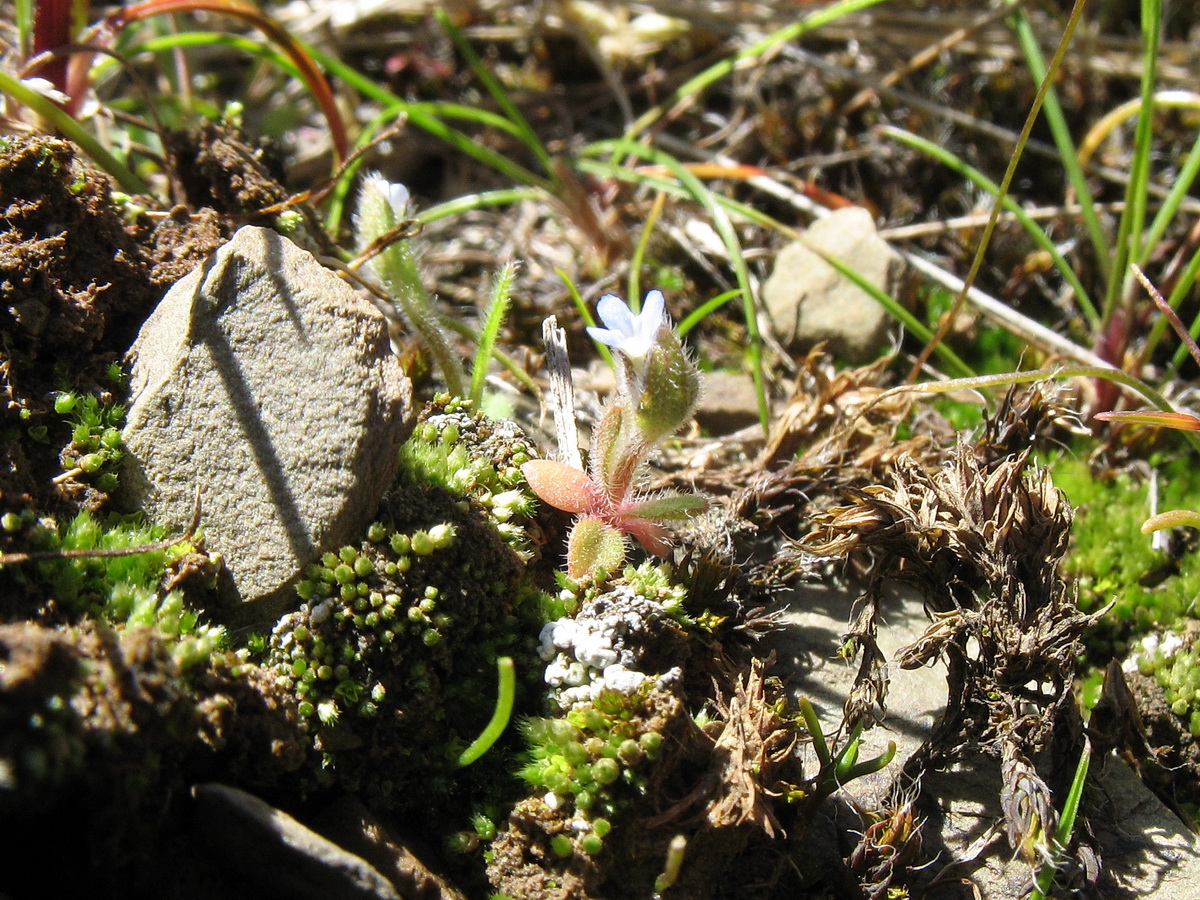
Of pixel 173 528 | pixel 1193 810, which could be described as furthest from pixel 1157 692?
pixel 173 528

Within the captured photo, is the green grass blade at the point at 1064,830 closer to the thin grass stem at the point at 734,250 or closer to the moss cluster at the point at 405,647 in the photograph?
the moss cluster at the point at 405,647

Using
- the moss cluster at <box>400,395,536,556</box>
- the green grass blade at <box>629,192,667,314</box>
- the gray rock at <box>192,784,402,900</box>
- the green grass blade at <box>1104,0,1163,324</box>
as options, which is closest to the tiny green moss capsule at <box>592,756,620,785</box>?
the gray rock at <box>192,784,402,900</box>

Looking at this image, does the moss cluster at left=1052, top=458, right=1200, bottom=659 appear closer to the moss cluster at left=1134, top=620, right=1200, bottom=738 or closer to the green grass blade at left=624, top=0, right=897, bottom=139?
the moss cluster at left=1134, top=620, right=1200, bottom=738

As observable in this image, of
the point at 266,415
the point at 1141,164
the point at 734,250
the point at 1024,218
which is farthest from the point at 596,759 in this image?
the point at 1141,164

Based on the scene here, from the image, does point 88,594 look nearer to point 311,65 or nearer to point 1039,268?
point 311,65

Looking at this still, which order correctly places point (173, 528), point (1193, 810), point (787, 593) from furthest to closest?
point (787, 593), point (1193, 810), point (173, 528)

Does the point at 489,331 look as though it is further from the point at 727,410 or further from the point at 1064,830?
the point at 1064,830
